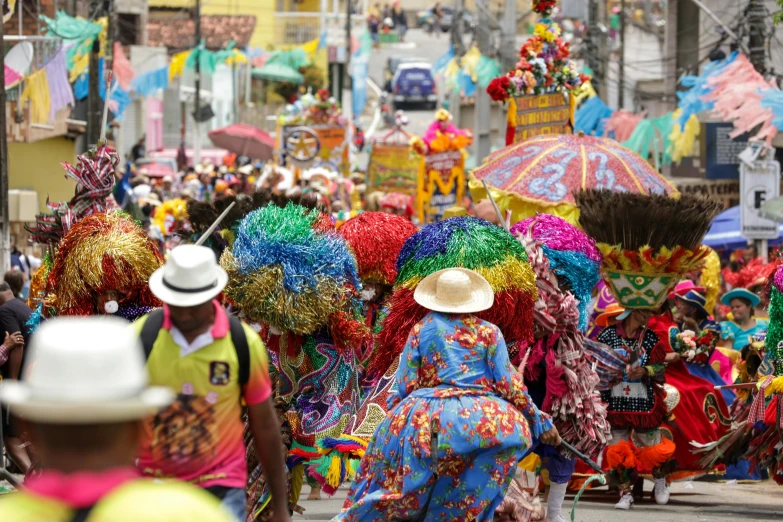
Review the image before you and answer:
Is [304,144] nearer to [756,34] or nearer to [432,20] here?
[756,34]

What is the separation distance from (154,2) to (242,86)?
265 inches

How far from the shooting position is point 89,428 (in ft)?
10.7

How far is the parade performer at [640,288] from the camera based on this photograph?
35.4 feet

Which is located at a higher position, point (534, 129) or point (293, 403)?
point (534, 129)

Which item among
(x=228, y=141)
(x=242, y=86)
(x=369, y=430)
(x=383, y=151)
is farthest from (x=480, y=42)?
(x=369, y=430)

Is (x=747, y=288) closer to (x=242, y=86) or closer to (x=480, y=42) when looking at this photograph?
(x=480, y=42)

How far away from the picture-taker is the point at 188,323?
541cm

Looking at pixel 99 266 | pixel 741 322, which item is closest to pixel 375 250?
pixel 99 266

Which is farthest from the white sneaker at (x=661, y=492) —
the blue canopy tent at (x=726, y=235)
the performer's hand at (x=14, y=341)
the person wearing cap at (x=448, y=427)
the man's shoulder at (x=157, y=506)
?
the blue canopy tent at (x=726, y=235)

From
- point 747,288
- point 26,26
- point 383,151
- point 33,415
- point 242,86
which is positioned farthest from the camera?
point 242,86

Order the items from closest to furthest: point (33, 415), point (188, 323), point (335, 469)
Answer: point (33, 415) → point (188, 323) → point (335, 469)

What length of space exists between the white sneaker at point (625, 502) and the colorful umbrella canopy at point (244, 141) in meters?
33.1

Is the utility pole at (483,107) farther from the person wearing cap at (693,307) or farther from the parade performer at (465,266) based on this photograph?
the parade performer at (465,266)

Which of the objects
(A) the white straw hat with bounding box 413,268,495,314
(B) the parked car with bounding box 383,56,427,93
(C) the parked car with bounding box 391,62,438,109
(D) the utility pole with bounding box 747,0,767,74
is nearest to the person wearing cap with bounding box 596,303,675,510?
(A) the white straw hat with bounding box 413,268,495,314
